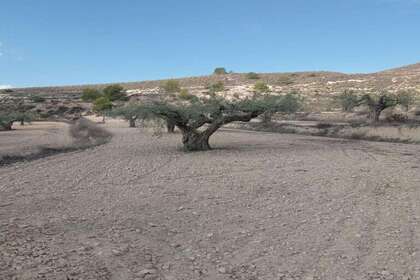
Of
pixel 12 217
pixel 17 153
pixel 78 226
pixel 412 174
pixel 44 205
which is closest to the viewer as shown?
pixel 78 226

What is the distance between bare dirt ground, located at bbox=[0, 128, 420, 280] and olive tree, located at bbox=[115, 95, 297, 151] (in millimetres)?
4356

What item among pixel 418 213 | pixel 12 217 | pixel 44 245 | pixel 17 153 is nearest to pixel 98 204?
pixel 12 217

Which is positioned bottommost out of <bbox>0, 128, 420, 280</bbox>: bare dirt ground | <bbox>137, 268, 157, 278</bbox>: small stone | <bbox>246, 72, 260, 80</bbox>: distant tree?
<bbox>0, 128, 420, 280</bbox>: bare dirt ground

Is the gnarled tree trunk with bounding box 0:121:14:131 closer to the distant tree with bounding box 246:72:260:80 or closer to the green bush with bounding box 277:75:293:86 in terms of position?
the green bush with bounding box 277:75:293:86

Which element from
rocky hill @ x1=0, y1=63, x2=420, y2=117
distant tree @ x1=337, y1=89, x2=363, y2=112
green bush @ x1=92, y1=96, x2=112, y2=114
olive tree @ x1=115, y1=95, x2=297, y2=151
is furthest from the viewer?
rocky hill @ x1=0, y1=63, x2=420, y2=117

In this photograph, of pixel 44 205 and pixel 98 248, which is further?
pixel 44 205

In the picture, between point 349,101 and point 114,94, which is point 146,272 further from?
point 114,94

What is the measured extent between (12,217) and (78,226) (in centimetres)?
130

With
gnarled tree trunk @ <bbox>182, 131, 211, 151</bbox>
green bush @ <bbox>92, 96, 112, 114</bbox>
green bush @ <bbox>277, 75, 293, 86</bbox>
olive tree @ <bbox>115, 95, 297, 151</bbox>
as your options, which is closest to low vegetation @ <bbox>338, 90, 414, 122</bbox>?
olive tree @ <bbox>115, 95, 297, 151</bbox>

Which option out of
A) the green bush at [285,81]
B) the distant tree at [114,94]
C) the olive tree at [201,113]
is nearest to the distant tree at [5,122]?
the olive tree at [201,113]

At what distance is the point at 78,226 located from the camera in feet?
26.4

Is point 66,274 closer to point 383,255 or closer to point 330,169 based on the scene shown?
point 383,255

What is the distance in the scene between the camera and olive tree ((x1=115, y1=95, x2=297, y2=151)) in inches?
774

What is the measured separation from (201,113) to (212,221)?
37.7ft
